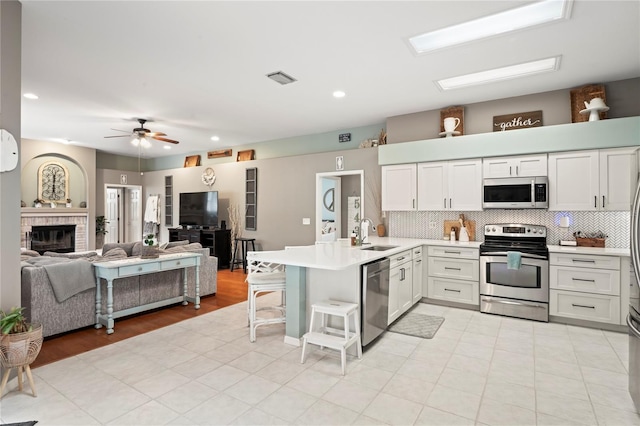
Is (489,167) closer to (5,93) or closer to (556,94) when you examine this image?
(556,94)

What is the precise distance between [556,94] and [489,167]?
1221 mm

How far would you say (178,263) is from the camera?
4.42m

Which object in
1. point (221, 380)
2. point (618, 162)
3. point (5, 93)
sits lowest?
point (221, 380)

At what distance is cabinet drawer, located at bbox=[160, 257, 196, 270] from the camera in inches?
167

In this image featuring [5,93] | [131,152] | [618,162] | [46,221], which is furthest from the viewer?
[131,152]

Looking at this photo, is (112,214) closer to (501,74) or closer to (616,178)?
(501,74)

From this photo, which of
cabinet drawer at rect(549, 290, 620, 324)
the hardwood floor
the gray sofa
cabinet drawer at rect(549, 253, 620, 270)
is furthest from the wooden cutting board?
the gray sofa

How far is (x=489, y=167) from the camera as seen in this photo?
15.1 feet

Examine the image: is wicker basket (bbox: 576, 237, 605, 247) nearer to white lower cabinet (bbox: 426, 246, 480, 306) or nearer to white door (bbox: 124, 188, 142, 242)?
white lower cabinet (bbox: 426, 246, 480, 306)

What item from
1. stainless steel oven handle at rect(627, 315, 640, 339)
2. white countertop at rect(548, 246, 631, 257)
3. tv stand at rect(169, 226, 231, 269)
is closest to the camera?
stainless steel oven handle at rect(627, 315, 640, 339)

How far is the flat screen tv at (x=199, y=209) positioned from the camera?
8.02 m

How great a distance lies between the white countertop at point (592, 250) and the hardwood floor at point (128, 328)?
4234mm

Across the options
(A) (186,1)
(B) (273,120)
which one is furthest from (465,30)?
(B) (273,120)

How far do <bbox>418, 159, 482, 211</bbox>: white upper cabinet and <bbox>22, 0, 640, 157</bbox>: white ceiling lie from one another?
0.94 m
